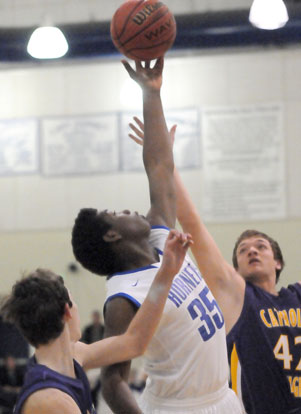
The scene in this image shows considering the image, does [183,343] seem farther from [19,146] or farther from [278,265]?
[19,146]

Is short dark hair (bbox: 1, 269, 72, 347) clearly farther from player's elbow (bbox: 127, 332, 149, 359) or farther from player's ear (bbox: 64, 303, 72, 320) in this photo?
player's elbow (bbox: 127, 332, 149, 359)

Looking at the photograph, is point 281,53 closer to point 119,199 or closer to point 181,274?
point 119,199

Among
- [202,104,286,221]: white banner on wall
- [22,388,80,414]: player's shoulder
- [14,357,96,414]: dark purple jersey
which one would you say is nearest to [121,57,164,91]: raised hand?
[14,357,96,414]: dark purple jersey

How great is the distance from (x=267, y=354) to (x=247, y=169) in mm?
6922

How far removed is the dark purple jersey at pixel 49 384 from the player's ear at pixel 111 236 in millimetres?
952

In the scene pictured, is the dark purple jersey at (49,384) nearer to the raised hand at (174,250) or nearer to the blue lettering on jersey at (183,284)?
the raised hand at (174,250)

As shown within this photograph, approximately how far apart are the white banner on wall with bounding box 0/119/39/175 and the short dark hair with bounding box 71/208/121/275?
26.7 ft

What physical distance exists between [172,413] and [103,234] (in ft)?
2.81

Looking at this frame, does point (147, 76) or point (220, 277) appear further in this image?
point (220, 277)

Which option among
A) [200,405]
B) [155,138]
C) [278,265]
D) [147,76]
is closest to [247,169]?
[278,265]

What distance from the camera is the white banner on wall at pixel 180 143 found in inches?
453

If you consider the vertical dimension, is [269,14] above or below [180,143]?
above

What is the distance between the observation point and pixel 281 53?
11.4 meters

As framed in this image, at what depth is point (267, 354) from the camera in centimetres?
459
